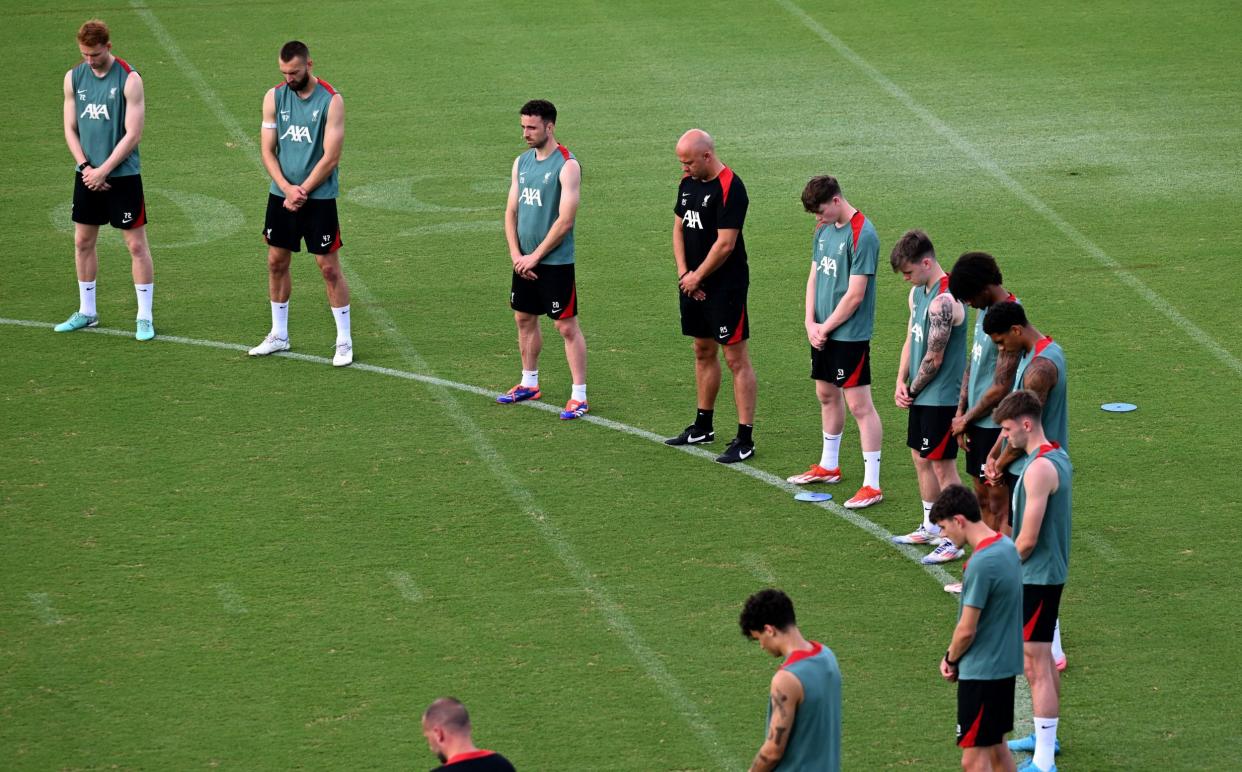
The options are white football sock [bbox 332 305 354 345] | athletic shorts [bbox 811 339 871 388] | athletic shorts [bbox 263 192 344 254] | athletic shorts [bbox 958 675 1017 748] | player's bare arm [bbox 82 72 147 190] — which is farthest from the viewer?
player's bare arm [bbox 82 72 147 190]

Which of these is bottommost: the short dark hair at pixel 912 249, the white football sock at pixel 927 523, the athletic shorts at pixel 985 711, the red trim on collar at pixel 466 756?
the white football sock at pixel 927 523

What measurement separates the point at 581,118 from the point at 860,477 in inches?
334

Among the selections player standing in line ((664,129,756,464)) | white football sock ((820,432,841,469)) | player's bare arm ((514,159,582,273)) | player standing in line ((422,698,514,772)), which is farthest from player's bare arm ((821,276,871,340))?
player standing in line ((422,698,514,772))

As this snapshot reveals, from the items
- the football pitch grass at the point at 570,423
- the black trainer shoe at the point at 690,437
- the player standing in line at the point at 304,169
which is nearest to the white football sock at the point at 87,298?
the football pitch grass at the point at 570,423

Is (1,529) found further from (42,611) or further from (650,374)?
(650,374)

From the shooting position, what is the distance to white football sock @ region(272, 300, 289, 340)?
13.0m

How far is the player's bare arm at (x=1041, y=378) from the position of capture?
8.27 meters

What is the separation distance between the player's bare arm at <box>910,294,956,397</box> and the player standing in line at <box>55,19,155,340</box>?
20.8ft

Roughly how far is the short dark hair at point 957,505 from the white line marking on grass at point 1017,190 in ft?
21.0

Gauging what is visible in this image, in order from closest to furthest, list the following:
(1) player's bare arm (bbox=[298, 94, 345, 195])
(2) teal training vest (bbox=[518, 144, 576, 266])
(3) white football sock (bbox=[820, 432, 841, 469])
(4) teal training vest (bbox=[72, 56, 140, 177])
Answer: (3) white football sock (bbox=[820, 432, 841, 469]) → (2) teal training vest (bbox=[518, 144, 576, 266]) → (1) player's bare arm (bbox=[298, 94, 345, 195]) → (4) teal training vest (bbox=[72, 56, 140, 177])

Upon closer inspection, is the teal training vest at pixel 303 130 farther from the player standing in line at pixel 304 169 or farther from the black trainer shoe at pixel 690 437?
the black trainer shoe at pixel 690 437

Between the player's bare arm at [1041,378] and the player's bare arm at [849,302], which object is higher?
the player's bare arm at [1041,378]

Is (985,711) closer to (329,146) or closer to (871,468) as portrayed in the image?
(871,468)

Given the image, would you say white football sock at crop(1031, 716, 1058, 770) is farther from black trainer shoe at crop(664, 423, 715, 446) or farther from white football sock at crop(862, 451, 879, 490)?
black trainer shoe at crop(664, 423, 715, 446)
